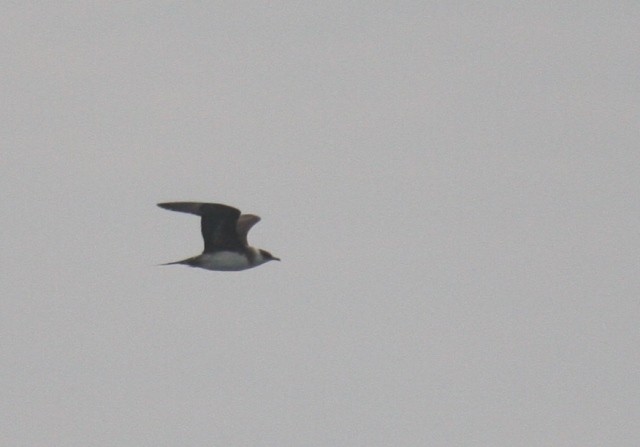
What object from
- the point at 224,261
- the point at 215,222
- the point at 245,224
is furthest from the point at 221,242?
the point at 245,224

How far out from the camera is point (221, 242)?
25781 millimetres

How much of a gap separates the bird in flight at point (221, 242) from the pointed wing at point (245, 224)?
0.02 meters

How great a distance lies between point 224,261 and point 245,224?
5.32 feet

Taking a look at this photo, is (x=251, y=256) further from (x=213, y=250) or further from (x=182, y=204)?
(x=182, y=204)

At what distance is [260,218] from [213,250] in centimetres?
238

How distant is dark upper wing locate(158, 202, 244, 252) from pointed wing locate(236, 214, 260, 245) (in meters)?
0.47

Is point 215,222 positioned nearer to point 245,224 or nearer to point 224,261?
point 224,261

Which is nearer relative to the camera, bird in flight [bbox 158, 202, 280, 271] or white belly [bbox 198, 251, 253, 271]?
bird in flight [bbox 158, 202, 280, 271]

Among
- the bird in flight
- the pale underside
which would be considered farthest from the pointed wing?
the pale underside

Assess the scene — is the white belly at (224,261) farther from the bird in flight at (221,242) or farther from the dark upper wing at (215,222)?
the dark upper wing at (215,222)

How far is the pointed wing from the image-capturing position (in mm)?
26872

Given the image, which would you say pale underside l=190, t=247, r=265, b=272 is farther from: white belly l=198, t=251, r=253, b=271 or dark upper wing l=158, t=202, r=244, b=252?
dark upper wing l=158, t=202, r=244, b=252

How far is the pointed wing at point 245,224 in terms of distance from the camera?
26.9m

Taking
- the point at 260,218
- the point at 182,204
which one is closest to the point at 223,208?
the point at 182,204
